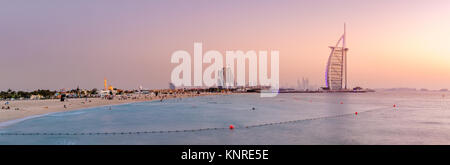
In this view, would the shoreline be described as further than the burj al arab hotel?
No

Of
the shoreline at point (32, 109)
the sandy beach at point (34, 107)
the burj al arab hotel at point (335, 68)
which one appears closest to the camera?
the shoreline at point (32, 109)

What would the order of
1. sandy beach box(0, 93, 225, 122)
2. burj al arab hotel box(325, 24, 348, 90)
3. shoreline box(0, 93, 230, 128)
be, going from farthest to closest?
burj al arab hotel box(325, 24, 348, 90) → sandy beach box(0, 93, 225, 122) → shoreline box(0, 93, 230, 128)

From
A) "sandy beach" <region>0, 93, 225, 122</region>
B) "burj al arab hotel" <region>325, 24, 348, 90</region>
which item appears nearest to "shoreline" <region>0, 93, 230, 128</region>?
"sandy beach" <region>0, 93, 225, 122</region>

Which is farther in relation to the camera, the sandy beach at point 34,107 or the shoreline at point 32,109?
the sandy beach at point 34,107

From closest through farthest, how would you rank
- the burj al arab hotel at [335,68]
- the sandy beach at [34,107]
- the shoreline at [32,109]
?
1. the shoreline at [32,109]
2. the sandy beach at [34,107]
3. the burj al arab hotel at [335,68]

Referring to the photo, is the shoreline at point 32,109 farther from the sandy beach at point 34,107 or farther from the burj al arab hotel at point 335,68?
the burj al arab hotel at point 335,68

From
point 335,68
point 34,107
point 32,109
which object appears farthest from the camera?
point 335,68

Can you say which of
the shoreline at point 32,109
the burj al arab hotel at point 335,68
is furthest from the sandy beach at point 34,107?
the burj al arab hotel at point 335,68

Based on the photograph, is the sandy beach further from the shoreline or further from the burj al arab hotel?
the burj al arab hotel

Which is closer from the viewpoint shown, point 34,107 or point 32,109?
point 32,109

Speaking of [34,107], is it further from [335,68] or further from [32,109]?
[335,68]

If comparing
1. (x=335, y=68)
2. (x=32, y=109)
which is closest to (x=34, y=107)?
(x=32, y=109)
